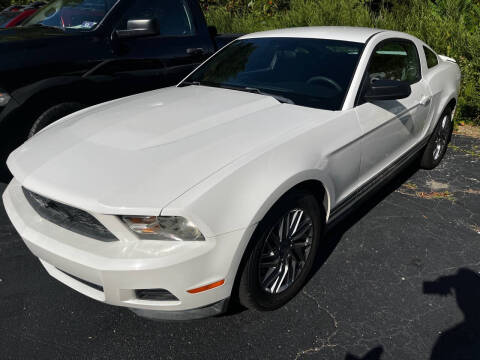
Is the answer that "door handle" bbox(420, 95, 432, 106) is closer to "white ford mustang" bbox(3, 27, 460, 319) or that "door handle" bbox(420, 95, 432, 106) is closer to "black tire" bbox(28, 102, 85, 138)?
"white ford mustang" bbox(3, 27, 460, 319)

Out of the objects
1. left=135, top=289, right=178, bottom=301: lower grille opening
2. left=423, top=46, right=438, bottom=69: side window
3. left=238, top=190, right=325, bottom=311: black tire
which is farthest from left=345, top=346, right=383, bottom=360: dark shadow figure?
left=423, top=46, right=438, bottom=69: side window

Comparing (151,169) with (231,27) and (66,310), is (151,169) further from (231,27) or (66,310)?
(231,27)

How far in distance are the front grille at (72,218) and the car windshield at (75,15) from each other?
2477mm

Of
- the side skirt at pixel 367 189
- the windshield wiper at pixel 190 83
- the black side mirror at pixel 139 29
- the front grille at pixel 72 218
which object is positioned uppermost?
the black side mirror at pixel 139 29

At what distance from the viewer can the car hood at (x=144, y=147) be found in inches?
74.8

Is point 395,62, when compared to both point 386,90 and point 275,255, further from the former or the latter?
point 275,255

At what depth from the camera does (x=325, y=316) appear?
2436 mm

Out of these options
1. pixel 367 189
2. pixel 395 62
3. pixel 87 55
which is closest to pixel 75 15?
pixel 87 55

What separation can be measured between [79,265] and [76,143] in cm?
79

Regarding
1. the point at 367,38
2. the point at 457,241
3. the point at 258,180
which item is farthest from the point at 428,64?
the point at 258,180

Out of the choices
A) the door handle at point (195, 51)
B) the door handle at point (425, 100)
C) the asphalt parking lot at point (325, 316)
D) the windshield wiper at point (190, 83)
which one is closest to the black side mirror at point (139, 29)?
the door handle at point (195, 51)

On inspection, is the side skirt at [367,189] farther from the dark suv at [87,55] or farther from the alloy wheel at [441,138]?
the dark suv at [87,55]

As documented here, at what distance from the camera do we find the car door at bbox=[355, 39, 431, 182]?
2877 mm

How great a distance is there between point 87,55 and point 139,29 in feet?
1.81
